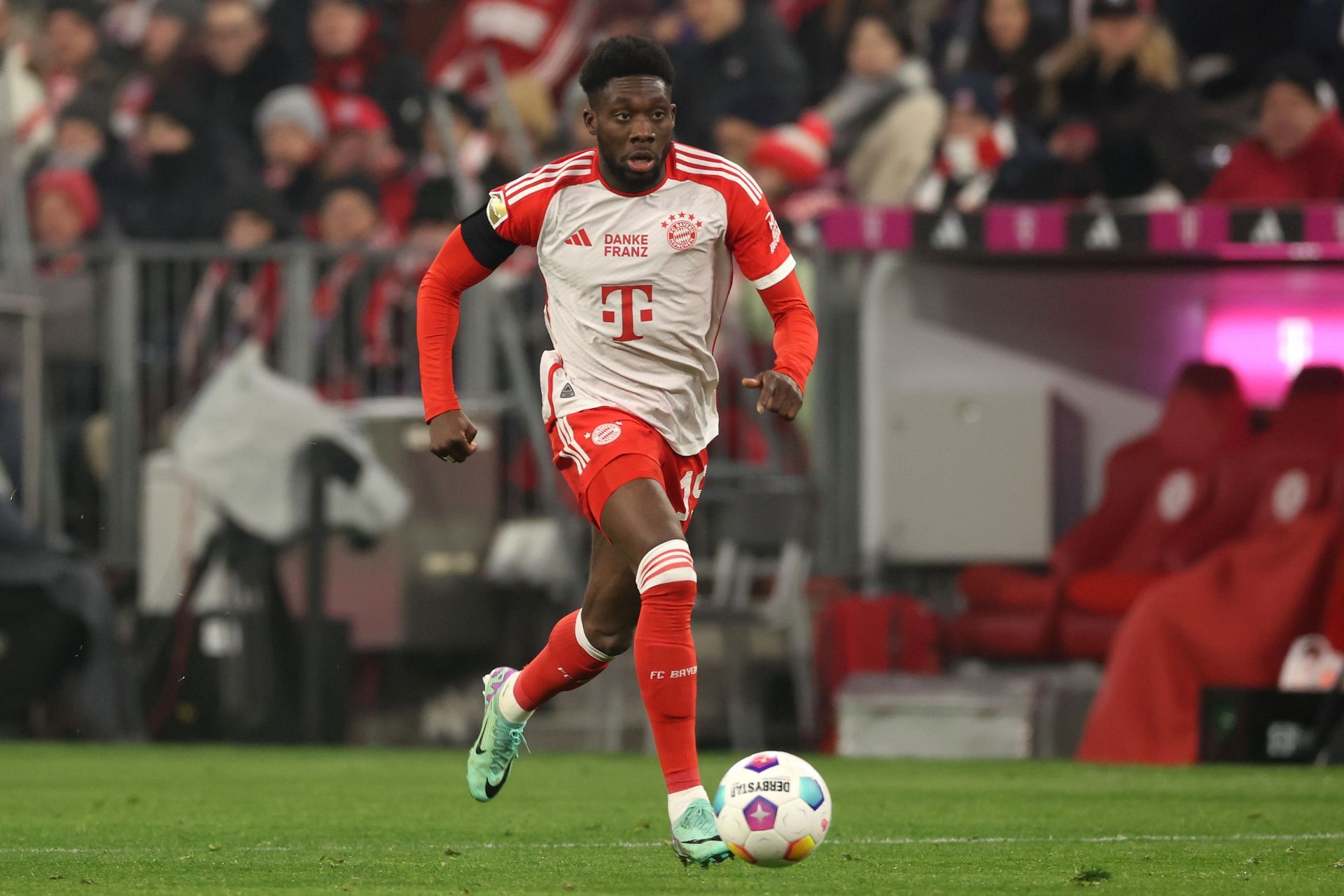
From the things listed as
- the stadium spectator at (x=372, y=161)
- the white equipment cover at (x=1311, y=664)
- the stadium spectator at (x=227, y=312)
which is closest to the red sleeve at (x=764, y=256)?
the white equipment cover at (x=1311, y=664)

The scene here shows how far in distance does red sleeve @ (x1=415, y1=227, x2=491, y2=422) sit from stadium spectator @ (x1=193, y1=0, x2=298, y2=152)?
9607 millimetres

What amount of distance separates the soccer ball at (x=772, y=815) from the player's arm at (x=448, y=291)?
139 centimetres

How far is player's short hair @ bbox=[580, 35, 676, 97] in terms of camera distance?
593cm

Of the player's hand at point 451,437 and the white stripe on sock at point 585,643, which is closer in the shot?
the player's hand at point 451,437

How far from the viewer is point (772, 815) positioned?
5195 mm

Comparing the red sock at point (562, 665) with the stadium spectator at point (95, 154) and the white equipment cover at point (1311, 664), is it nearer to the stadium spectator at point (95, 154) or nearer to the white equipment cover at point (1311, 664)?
the white equipment cover at point (1311, 664)

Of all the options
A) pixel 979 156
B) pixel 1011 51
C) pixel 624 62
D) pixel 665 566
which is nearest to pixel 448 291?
pixel 624 62

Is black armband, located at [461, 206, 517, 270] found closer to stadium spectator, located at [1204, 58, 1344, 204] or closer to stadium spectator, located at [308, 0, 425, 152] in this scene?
stadium spectator, located at [1204, 58, 1344, 204]

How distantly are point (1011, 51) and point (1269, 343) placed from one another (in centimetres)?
230

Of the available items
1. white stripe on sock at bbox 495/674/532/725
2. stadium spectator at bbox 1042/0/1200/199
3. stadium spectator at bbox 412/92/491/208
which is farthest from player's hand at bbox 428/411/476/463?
stadium spectator at bbox 412/92/491/208

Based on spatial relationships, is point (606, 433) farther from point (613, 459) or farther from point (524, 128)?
point (524, 128)

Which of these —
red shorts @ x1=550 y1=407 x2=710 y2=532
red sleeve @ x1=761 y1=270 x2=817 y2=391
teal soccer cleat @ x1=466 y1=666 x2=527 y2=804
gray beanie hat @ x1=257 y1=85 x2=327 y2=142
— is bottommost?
teal soccer cleat @ x1=466 y1=666 x2=527 y2=804

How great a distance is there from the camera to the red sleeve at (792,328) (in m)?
5.85

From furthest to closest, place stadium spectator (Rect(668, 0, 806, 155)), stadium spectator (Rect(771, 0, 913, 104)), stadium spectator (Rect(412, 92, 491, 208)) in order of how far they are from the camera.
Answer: stadium spectator (Rect(412, 92, 491, 208)), stadium spectator (Rect(771, 0, 913, 104)), stadium spectator (Rect(668, 0, 806, 155))
